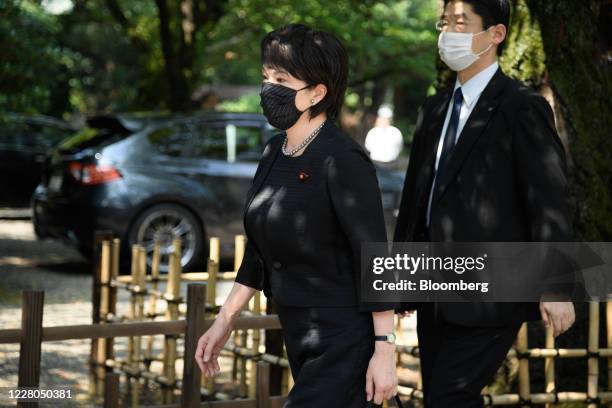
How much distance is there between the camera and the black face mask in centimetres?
354

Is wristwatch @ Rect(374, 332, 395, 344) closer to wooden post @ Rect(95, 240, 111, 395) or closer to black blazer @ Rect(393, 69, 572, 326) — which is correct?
black blazer @ Rect(393, 69, 572, 326)

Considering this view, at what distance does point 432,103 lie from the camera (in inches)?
173

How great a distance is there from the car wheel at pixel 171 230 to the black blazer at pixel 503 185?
8.48 metres

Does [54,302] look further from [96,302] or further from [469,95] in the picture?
[469,95]

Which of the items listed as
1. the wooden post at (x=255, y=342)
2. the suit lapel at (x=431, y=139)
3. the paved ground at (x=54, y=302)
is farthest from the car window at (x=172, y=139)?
the suit lapel at (x=431, y=139)

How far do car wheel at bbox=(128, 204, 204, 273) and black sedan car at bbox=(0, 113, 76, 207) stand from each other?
626cm

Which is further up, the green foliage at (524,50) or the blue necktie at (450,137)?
the green foliage at (524,50)

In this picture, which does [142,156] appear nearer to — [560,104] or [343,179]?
[560,104]

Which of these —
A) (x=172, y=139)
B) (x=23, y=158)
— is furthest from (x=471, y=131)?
(x=23, y=158)

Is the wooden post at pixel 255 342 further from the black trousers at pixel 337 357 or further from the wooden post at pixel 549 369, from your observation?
the black trousers at pixel 337 357

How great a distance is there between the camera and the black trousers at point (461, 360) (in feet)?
12.9

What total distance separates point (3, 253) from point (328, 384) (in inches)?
441

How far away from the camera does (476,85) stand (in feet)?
13.7

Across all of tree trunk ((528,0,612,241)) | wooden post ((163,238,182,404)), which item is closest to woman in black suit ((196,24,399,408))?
tree trunk ((528,0,612,241))
